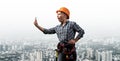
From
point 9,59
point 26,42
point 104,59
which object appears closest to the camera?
point 9,59

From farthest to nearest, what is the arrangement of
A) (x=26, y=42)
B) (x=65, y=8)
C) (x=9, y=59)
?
(x=26, y=42) → (x=9, y=59) → (x=65, y=8)

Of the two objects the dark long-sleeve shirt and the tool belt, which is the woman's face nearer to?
the dark long-sleeve shirt

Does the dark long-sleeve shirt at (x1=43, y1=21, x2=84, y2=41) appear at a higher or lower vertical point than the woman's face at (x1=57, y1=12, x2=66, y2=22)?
lower

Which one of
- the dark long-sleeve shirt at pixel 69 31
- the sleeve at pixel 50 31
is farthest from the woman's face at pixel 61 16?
the sleeve at pixel 50 31

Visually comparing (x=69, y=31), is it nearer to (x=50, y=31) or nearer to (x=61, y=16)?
(x=61, y=16)

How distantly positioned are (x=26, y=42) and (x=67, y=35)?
245ft

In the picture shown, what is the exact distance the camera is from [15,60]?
5456 cm

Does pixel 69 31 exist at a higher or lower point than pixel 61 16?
lower

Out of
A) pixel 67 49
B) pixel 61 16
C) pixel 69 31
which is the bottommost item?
pixel 67 49

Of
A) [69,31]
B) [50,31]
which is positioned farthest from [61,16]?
[50,31]

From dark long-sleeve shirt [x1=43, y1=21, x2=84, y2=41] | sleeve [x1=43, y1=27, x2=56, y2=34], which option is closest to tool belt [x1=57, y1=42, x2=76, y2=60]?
dark long-sleeve shirt [x1=43, y1=21, x2=84, y2=41]

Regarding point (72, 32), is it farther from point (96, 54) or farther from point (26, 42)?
point (26, 42)

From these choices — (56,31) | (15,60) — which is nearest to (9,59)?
(15,60)

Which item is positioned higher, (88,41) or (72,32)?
(88,41)
